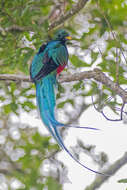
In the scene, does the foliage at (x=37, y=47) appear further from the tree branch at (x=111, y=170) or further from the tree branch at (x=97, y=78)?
the tree branch at (x=111, y=170)

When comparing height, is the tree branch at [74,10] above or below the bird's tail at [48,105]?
above

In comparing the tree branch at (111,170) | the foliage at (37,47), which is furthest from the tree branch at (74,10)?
the tree branch at (111,170)

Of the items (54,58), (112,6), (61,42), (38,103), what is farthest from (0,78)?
(112,6)

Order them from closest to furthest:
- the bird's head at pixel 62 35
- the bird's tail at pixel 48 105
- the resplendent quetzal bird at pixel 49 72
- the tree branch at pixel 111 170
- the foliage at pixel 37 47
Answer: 1. the bird's tail at pixel 48 105
2. the resplendent quetzal bird at pixel 49 72
3. the foliage at pixel 37 47
4. the bird's head at pixel 62 35
5. the tree branch at pixel 111 170

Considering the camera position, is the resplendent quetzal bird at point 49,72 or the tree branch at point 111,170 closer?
the resplendent quetzal bird at point 49,72

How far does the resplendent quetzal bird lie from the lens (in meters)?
2.28

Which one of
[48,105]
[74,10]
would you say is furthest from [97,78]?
[74,10]

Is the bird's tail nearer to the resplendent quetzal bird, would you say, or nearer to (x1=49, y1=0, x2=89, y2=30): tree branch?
the resplendent quetzal bird

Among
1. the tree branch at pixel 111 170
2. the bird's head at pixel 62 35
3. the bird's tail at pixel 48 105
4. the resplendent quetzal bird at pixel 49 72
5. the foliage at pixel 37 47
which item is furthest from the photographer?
the tree branch at pixel 111 170

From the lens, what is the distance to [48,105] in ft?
7.80

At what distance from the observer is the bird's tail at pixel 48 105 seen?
2180mm

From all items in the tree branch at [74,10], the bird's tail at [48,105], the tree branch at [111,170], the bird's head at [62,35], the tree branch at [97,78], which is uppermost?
the tree branch at [74,10]

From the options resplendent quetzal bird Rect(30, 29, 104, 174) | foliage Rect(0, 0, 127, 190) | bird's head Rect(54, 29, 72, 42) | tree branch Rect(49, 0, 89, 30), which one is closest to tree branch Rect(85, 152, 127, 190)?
foliage Rect(0, 0, 127, 190)

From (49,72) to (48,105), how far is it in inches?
13.9
